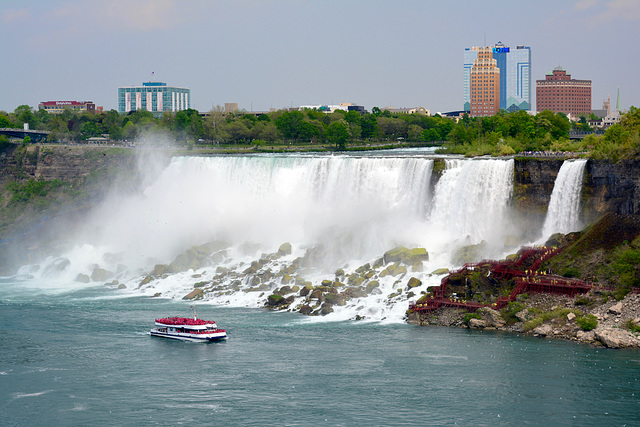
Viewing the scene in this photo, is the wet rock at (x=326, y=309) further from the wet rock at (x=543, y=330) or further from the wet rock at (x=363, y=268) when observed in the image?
the wet rock at (x=543, y=330)

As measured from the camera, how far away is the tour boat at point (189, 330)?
47.9 meters

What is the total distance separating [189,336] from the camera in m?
48.5

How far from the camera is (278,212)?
75312 millimetres

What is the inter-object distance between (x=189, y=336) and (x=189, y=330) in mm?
397

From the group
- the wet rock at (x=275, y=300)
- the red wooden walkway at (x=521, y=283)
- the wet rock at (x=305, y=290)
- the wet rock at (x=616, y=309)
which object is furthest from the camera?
the wet rock at (x=305, y=290)

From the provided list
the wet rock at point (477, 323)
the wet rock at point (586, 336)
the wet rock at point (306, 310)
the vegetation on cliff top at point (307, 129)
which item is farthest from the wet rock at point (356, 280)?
the vegetation on cliff top at point (307, 129)

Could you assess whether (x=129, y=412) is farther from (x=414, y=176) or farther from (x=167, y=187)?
(x=167, y=187)

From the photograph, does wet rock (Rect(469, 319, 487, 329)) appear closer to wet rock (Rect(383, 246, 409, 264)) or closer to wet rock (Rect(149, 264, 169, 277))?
wet rock (Rect(383, 246, 409, 264))

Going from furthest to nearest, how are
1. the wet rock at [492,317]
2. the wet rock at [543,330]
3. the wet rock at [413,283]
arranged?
the wet rock at [413,283]
the wet rock at [492,317]
the wet rock at [543,330]

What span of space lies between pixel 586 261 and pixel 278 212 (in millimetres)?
31136

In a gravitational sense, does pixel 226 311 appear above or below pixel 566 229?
below

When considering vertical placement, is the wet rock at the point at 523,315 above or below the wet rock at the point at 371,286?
below

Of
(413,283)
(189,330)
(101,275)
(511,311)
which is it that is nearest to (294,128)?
(101,275)

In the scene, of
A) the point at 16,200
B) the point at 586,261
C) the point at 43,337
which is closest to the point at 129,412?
the point at 43,337
